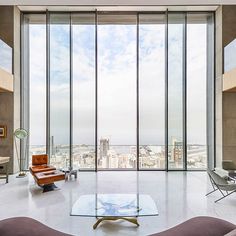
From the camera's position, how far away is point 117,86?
22.6 ft

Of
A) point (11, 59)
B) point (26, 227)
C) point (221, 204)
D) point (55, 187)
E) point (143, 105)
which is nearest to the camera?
point (26, 227)

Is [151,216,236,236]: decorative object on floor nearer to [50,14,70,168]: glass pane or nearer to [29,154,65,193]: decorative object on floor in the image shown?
[29,154,65,193]: decorative object on floor

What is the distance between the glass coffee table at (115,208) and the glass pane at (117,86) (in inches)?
133

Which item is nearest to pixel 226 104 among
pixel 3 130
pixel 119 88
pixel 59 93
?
pixel 119 88

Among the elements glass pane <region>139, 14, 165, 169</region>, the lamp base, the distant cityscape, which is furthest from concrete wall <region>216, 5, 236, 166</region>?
the lamp base

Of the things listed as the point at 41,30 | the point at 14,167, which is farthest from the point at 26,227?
the point at 41,30

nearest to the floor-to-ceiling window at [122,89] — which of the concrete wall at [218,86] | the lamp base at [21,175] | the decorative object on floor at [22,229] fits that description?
the concrete wall at [218,86]

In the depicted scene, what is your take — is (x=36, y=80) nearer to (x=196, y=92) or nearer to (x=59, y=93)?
(x=59, y=93)

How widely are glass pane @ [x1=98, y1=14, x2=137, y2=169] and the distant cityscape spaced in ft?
0.11

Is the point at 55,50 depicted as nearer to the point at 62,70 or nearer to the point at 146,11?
the point at 62,70

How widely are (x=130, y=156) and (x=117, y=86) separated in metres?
2.35

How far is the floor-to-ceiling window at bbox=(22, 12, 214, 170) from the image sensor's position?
6836 mm

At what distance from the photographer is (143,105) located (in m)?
6.83

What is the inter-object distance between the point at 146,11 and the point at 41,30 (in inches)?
138
